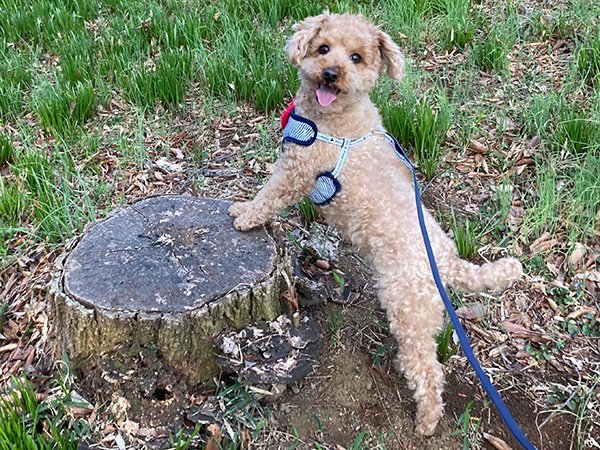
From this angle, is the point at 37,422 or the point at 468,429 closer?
the point at 37,422

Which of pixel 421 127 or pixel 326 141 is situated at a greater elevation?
pixel 326 141

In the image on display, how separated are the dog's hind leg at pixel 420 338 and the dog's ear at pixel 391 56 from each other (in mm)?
934

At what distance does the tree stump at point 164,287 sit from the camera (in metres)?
1.94

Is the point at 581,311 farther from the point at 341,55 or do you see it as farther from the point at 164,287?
the point at 164,287

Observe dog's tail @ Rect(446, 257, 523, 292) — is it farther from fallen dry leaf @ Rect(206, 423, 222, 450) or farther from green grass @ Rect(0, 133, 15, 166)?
green grass @ Rect(0, 133, 15, 166)

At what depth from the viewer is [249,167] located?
11.1 ft

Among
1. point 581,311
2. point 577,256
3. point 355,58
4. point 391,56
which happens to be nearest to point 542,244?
point 577,256

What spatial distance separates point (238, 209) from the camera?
2.38m

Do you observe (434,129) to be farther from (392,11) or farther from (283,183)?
(392,11)

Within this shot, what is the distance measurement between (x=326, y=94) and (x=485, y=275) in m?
0.96

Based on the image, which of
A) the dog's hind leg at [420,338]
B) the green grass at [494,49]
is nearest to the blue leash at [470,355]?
the dog's hind leg at [420,338]

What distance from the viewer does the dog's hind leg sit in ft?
6.62

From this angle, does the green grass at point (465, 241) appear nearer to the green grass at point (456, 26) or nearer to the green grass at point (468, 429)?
the green grass at point (468, 429)

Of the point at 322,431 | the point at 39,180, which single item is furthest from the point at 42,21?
the point at 322,431
